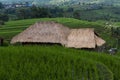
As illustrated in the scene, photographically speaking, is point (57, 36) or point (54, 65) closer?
point (54, 65)

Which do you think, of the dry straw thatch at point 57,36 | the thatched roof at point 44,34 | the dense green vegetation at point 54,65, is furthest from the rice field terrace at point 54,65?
the thatched roof at point 44,34

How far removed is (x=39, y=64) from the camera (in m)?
7.09

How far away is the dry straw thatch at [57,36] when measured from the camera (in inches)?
678

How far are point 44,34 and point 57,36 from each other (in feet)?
2.86

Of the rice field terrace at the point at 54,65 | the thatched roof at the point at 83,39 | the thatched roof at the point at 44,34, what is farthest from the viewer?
the thatched roof at the point at 44,34

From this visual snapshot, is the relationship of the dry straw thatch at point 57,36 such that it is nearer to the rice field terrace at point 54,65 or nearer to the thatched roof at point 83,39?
the thatched roof at point 83,39

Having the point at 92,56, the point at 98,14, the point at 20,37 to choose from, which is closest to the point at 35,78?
the point at 92,56

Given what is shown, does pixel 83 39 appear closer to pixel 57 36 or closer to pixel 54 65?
pixel 57 36

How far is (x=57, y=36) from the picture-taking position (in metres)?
17.9

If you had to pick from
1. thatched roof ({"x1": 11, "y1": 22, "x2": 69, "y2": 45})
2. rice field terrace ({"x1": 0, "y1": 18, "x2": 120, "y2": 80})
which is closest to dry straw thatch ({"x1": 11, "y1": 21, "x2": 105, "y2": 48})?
thatched roof ({"x1": 11, "y1": 22, "x2": 69, "y2": 45})

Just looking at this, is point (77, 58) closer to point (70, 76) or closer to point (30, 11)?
point (70, 76)

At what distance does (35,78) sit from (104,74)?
142 cm

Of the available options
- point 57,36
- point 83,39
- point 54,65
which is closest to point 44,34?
point 57,36

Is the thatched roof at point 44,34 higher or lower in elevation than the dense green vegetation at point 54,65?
lower
